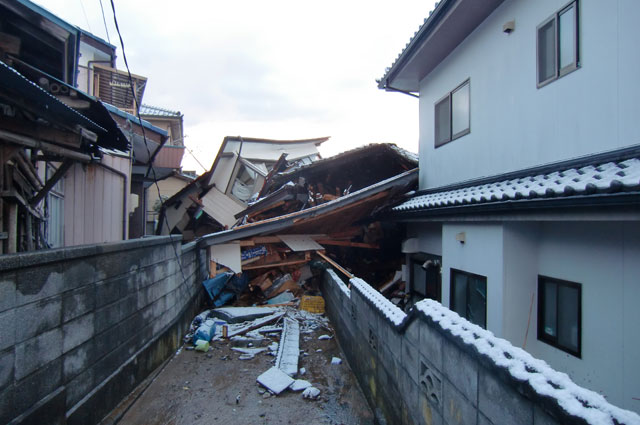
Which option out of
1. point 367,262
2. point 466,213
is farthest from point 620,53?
point 367,262

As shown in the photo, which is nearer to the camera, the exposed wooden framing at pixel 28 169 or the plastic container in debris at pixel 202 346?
the exposed wooden framing at pixel 28 169

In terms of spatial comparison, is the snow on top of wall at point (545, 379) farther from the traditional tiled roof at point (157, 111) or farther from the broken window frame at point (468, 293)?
the traditional tiled roof at point (157, 111)

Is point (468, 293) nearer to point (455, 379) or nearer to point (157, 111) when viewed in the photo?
point (455, 379)

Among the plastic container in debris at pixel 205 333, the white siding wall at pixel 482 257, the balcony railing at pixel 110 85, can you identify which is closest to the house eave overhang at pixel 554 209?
the white siding wall at pixel 482 257

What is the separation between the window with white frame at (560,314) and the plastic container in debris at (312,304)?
602 cm

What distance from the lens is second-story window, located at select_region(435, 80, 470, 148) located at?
25.4 ft

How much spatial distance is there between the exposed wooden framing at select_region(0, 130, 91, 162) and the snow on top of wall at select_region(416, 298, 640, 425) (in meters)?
4.61

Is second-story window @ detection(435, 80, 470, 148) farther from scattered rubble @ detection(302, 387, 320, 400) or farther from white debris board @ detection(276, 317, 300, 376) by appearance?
scattered rubble @ detection(302, 387, 320, 400)

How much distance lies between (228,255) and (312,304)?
275cm

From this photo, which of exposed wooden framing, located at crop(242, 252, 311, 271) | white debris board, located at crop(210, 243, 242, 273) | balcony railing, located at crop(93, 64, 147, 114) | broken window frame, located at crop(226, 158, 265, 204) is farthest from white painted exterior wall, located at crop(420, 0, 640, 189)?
balcony railing, located at crop(93, 64, 147, 114)

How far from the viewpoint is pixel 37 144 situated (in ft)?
13.9

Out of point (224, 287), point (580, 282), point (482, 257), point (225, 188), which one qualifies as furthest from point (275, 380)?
point (225, 188)

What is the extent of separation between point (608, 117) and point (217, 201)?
15.1 metres

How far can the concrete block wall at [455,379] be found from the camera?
1675 mm
